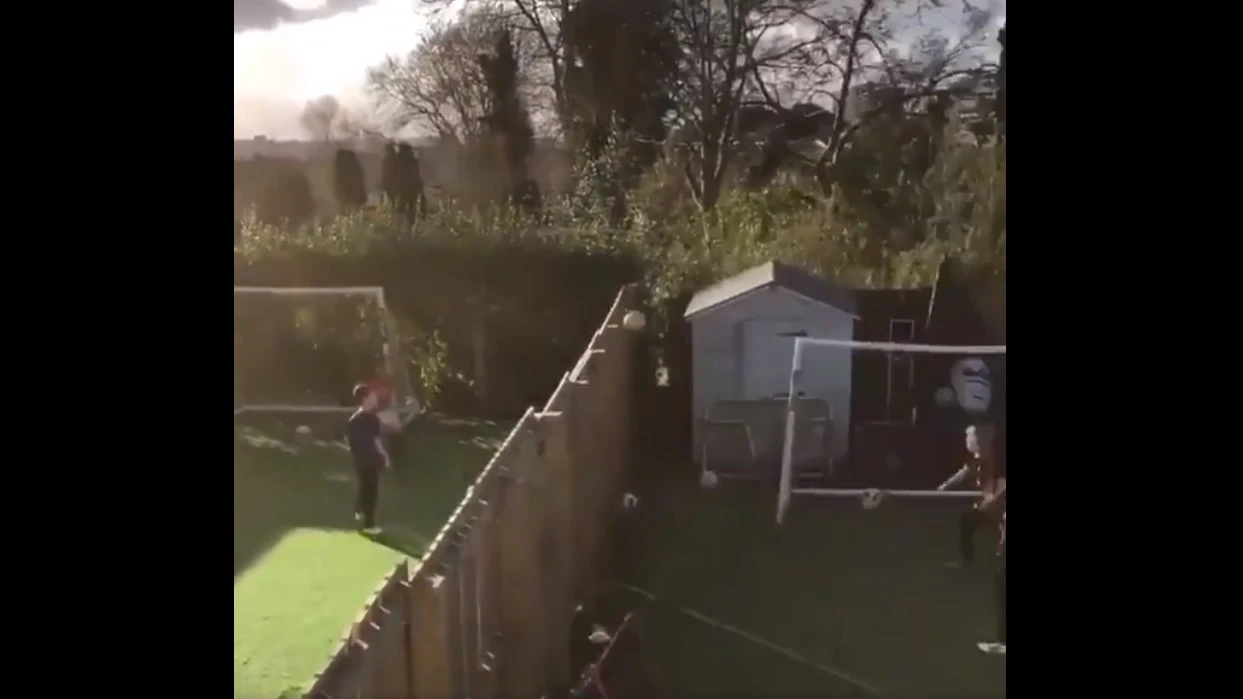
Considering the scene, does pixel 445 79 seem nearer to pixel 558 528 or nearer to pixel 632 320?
pixel 632 320

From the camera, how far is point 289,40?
113cm

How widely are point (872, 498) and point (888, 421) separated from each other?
79 millimetres

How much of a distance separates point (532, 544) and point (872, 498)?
342mm

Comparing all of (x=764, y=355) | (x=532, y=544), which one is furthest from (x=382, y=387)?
(x=764, y=355)

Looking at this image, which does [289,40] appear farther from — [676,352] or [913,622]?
[913,622]

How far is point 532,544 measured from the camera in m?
1.14

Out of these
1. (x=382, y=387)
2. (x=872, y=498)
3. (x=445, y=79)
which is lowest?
(x=872, y=498)

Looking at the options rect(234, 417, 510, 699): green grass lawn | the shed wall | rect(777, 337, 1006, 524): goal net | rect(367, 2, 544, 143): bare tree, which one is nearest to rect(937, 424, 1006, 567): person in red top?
rect(777, 337, 1006, 524): goal net

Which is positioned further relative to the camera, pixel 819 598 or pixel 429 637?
pixel 819 598

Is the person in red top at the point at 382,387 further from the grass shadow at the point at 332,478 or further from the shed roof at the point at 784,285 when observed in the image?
the shed roof at the point at 784,285

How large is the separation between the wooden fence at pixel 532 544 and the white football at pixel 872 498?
0.24 metres

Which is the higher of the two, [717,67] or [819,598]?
[717,67]
